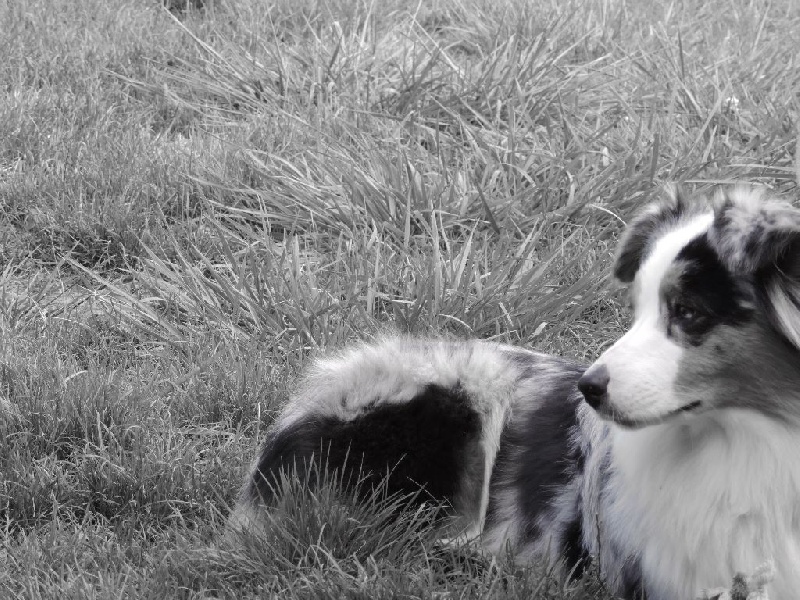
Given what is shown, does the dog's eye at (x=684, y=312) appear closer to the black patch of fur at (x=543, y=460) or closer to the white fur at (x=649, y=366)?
the white fur at (x=649, y=366)

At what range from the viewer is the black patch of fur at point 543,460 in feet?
8.72

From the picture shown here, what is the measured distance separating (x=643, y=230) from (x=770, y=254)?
47 centimetres

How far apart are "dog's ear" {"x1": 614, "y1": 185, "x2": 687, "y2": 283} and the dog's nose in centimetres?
38

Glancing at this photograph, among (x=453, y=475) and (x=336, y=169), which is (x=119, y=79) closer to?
(x=336, y=169)

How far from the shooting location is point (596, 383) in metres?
2.13

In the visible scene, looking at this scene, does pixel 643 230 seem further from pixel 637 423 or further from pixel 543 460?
pixel 543 460

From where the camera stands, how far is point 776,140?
4664mm

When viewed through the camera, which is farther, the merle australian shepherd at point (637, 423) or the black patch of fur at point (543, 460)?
the black patch of fur at point (543, 460)

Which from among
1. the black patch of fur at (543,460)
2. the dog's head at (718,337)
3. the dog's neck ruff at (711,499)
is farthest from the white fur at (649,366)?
the black patch of fur at (543,460)

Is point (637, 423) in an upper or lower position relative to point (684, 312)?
lower

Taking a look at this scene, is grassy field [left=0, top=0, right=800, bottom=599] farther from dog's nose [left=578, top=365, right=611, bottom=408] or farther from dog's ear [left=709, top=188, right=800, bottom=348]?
dog's ear [left=709, top=188, right=800, bottom=348]

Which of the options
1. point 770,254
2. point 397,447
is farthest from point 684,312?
point 397,447

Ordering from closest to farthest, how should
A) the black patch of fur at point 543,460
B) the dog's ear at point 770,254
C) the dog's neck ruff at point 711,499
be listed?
1. the dog's ear at point 770,254
2. the dog's neck ruff at point 711,499
3. the black patch of fur at point 543,460

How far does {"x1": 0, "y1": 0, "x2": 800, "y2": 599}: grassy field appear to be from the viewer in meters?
2.67
